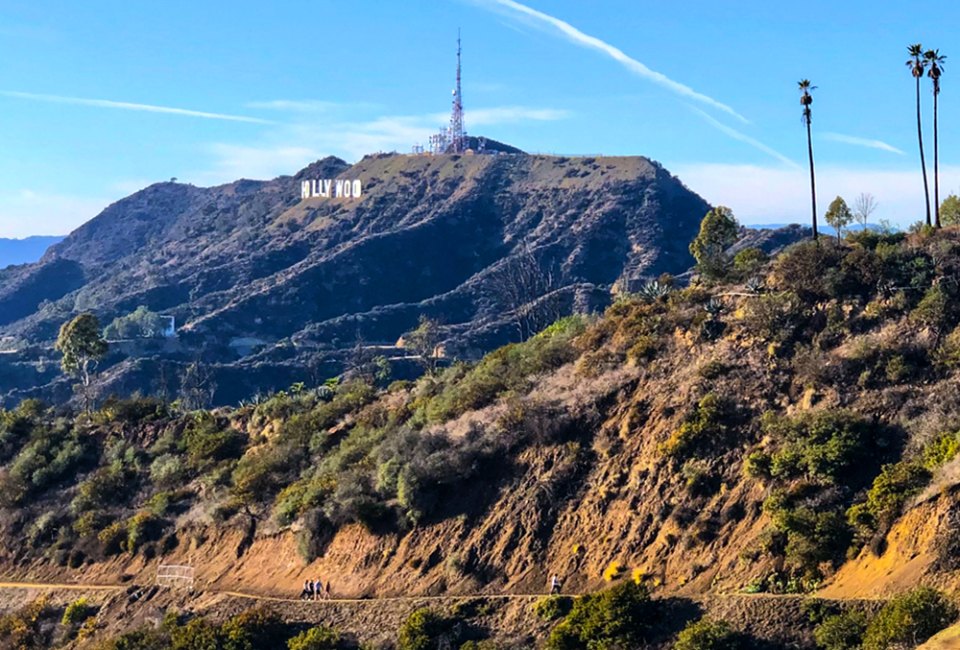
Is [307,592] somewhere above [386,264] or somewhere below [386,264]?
below

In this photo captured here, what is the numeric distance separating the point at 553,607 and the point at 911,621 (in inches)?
345

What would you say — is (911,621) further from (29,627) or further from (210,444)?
(210,444)

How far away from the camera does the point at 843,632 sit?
69.8ft

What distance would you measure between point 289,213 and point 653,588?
513 feet

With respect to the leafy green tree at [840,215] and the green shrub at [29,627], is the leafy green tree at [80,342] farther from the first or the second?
the leafy green tree at [840,215]

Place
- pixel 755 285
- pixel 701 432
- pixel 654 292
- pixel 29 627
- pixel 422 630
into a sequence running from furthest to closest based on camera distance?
pixel 654 292, pixel 755 285, pixel 29 627, pixel 701 432, pixel 422 630

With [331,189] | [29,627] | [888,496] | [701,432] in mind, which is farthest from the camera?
[331,189]

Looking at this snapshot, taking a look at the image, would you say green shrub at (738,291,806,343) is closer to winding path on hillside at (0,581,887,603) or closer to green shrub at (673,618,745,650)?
winding path on hillside at (0,581,887,603)

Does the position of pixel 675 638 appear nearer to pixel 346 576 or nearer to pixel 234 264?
pixel 346 576

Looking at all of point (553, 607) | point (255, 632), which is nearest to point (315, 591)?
point (255, 632)

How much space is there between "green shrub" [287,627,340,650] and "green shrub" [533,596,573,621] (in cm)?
531

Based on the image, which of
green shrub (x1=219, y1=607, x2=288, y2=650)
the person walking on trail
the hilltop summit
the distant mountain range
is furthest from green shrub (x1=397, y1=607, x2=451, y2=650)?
the hilltop summit

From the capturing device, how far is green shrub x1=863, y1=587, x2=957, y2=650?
65.2 ft

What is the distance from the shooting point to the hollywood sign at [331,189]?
173000 millimetres
